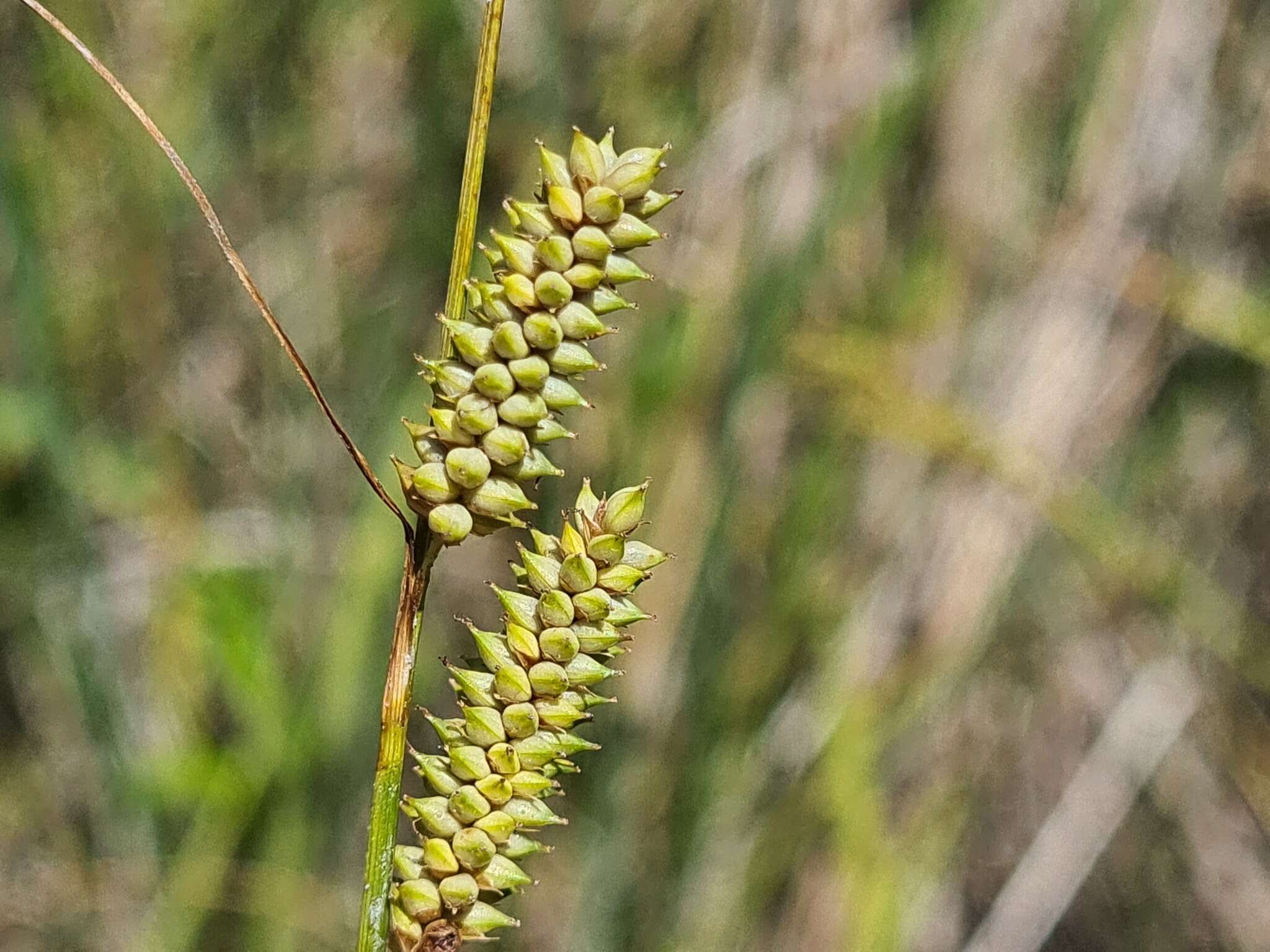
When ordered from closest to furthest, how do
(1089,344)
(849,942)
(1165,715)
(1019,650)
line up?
1. (849,942)
2. (1089,344)
3. (1165,715)
4. (1019,650)

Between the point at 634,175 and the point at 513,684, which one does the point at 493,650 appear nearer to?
the point at 513,684

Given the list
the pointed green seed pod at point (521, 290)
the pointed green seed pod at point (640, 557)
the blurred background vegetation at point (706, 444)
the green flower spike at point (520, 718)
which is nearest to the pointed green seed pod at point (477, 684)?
the green flower spike at point (520, 718)

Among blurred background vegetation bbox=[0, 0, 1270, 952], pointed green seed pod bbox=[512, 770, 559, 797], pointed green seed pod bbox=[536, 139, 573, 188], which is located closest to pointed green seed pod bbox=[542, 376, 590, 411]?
pointed green seed pod bbox=[536, 139, 573, 188]

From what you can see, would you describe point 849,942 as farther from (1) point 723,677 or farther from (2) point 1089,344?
(2) point 1089,344

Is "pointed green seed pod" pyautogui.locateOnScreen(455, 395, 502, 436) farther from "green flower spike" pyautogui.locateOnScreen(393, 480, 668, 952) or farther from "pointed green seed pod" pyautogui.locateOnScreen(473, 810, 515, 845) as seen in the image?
"pointed green seed pod" pyautogui.locateOnScreen(473, 810, 515, 845)

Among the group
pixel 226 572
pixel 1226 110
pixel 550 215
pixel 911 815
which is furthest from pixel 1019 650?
pixel 550 215
